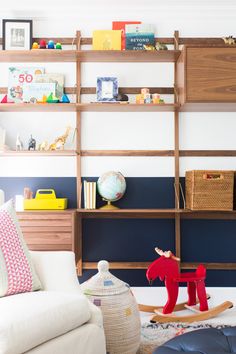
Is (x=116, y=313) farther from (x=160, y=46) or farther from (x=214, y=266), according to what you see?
(x=160, y=46)

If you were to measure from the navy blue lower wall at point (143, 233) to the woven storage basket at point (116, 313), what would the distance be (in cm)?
170

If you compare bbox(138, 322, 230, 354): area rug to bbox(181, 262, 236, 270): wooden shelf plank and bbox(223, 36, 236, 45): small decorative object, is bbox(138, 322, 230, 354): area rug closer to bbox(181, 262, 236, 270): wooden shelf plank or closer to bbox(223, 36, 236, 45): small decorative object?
bbox(181, 262, 236, 270): wooden shelf plank

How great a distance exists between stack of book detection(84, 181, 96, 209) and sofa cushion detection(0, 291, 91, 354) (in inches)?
73.1

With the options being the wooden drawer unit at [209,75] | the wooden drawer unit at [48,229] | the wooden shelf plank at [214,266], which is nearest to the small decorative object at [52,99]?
the wooden drawer unit at [48,229]

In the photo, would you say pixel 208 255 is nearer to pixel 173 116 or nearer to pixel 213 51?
pixel 173 116

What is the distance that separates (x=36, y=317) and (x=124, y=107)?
235 centimetres

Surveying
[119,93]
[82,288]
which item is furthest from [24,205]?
[82,288]

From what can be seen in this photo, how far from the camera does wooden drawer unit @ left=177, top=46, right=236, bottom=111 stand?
3494mm

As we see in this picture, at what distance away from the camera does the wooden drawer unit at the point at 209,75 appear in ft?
11.5

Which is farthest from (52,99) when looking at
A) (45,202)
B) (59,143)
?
(45,202)

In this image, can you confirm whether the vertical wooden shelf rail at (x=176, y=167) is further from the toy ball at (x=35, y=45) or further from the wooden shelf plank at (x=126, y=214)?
the toy ball at (x=35, y=45)

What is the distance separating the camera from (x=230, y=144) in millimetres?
3869

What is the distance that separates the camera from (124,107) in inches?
146

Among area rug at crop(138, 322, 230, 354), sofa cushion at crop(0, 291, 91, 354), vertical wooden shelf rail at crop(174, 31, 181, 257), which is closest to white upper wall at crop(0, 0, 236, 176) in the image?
vertical wooden shelf rail at crop(174, 31, 181, 257)
